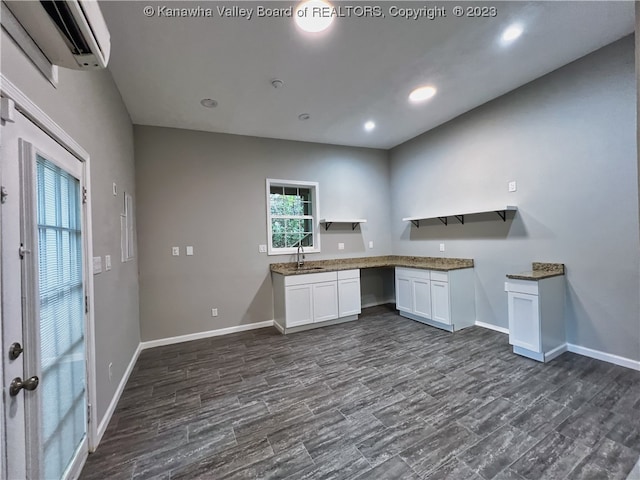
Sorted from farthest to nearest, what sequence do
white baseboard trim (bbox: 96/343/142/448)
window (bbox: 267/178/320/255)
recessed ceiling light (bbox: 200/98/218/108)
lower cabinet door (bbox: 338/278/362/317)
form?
window (bbox: 267/178/320/255) → lower cabinet door (bbox: 338/278/362/317) → recessed ceiling light (bbox: 200/98/218/108) → white baseboard trim (bbox: 96/343/142/448)

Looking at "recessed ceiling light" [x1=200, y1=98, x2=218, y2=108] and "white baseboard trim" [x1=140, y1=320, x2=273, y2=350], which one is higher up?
"recessed ceiling light" [x1=200, y1=98, x2=218, y2=108]

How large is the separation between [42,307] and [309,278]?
288 centimetres

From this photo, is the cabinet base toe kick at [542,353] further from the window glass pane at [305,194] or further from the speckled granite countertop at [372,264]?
the window glass pane at [305,194]

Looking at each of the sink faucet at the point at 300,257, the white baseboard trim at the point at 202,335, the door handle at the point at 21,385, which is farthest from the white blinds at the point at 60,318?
the sink faucet at the point at 300,257

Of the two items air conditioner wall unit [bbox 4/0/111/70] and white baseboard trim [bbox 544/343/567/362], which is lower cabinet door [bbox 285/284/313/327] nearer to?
white baseboard trim [bbox 544/343/567/362]

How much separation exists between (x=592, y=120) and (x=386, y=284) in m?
3.52

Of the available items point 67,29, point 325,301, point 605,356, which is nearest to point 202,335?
point 325,301

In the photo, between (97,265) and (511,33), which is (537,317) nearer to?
(511,33)

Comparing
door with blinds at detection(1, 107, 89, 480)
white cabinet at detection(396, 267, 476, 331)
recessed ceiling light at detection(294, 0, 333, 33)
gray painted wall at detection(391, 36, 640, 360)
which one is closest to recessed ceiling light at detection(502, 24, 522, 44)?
gray painted wall at detection(391, 36, 640, 360)

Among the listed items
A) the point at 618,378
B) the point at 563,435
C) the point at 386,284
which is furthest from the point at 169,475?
the point at 386,284

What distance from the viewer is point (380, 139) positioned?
15.3 ft

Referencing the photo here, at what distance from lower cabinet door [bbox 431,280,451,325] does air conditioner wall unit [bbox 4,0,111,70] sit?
151 inches

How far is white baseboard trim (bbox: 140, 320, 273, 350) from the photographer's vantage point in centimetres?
349

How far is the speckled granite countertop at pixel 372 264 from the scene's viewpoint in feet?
12.5
